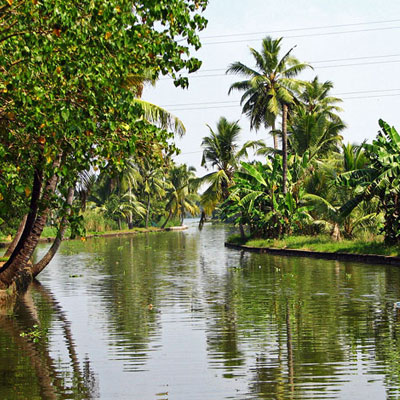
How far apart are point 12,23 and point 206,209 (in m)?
42.2

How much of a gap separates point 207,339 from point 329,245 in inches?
930

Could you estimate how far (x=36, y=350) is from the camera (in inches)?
475

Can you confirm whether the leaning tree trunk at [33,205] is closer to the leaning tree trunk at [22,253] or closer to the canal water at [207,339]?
the leaning tree trunk at [22,253]

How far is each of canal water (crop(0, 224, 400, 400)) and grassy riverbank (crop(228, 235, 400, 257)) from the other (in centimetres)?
621

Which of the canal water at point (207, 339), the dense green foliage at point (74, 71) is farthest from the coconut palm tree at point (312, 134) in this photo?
the dense green foliage at point (74, 71)

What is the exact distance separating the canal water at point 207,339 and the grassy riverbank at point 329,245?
621 cm

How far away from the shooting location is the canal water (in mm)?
9133

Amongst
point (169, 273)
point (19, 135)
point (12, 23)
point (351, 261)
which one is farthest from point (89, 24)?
point (351, 261)

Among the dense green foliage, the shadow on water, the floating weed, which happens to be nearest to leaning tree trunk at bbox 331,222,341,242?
the shadow on water

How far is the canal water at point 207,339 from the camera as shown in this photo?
9133mm

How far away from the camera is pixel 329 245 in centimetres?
3578

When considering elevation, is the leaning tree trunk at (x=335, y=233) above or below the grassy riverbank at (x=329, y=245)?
above

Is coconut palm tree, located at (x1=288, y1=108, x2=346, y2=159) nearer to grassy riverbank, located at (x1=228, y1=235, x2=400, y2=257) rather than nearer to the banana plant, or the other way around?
grassy riverbank, located at (x1=228, y1=235, x2=400, y2=257)

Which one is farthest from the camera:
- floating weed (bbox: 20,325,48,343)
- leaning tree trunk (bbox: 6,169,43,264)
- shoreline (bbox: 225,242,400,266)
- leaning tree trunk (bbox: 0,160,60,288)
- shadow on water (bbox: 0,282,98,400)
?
shoreline (bbox: 225,242,400,266)
